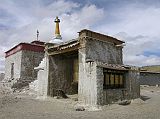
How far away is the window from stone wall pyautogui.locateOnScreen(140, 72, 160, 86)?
15489mm

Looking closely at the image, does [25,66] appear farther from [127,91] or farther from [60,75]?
[127,91]

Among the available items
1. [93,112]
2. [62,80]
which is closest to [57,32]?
[62,80]

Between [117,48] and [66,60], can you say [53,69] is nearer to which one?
[66,60]

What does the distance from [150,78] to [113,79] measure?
61.1ft

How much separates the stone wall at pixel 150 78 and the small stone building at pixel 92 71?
14.4 meters

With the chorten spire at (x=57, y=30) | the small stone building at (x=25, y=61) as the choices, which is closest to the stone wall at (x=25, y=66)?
the small stone building at (x=25, y=61)

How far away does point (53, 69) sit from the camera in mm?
17891

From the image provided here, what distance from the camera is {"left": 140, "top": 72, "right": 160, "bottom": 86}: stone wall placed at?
101 feet

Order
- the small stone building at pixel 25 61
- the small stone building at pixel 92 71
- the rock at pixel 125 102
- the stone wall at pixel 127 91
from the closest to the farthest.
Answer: the small stone building at pixel 92 71 < the stone wall at pixel 127 91 < the rock at pixel 125 102 < the small stone building at pixel 25 61

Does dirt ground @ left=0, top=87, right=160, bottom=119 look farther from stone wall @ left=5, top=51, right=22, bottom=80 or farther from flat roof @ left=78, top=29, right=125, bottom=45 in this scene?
stone wall @ left=5, top=51, right=22, bottom=80

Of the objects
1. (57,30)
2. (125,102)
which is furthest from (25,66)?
(125,102)

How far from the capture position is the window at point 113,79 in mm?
14141

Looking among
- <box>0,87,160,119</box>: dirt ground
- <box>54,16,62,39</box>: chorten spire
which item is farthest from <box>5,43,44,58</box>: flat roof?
<box>0,87,160,119</box>: dirt ground

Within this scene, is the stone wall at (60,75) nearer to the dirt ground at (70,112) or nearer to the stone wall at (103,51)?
the dirt ground at (70,112)
